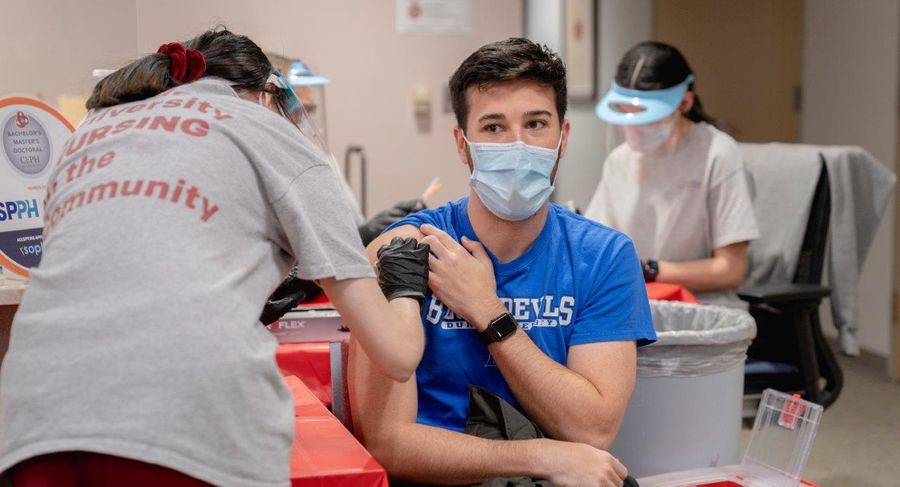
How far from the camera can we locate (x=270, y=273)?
1.14 metres

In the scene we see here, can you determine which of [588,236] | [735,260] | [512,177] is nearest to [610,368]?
[588,236]

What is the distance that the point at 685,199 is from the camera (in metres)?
2.85

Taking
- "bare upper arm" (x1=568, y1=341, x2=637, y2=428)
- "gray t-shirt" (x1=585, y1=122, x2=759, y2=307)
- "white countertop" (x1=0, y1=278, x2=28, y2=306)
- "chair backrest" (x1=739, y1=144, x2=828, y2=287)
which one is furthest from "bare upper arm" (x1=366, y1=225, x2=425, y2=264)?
"chair backrest" (x1=739, y1=144, x2=828, y2=287)

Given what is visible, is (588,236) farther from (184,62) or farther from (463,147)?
(184,62)

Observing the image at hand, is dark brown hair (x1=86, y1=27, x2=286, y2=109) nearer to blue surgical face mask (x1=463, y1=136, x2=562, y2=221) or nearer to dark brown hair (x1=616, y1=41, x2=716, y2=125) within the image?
blue surgical face mask (x1=463, y1=136, x2=562, y2=221)

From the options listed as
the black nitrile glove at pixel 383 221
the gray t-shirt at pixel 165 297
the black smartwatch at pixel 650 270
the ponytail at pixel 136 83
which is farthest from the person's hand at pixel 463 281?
the black smartwatch at pixel 650 270

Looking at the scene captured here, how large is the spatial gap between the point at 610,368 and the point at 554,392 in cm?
12

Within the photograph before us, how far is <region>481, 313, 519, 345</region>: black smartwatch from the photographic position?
1.51 metres

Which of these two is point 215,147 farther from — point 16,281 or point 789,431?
point 789,431

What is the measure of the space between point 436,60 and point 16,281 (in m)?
2.87

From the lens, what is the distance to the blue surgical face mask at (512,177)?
164 cm

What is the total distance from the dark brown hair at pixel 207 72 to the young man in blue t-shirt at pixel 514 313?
438 millimetres

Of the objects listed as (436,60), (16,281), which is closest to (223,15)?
(436,60)

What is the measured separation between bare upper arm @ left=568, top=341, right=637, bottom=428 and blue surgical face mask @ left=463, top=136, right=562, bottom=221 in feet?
0.90
